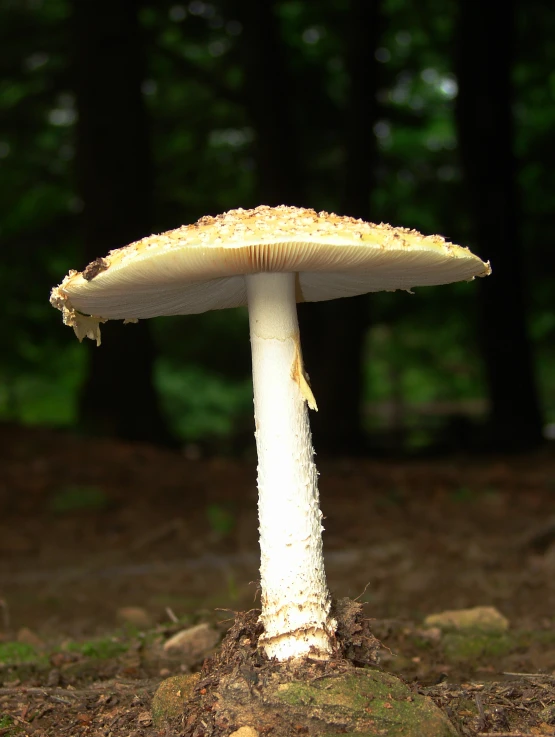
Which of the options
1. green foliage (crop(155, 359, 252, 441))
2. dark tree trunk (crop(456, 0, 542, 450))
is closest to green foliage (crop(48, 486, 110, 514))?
dark tree trunk (crop(456, 0, 542, 450))

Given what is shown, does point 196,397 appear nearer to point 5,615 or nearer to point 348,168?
point 348,168

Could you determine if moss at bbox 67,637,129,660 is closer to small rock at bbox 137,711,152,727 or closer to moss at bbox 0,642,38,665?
moss at bbox 0,642,38,665

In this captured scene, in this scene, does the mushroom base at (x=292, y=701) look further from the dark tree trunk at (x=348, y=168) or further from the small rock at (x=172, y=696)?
the dark tree trunk at (x=348, y=168)

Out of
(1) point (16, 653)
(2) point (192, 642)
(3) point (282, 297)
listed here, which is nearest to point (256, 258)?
(3) point (282, 297)

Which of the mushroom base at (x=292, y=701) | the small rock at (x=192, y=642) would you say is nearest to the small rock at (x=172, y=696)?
the mushroom base at (x=292, y=701)

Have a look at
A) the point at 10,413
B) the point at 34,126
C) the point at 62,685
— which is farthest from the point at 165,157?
the point at 62,685
